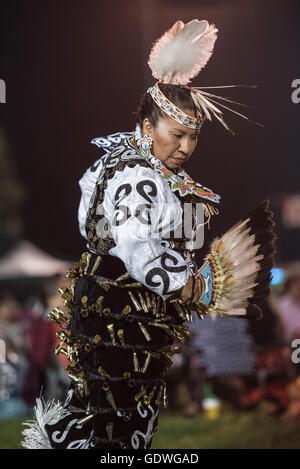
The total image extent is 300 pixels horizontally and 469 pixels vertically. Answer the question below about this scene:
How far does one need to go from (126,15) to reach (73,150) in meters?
1.23

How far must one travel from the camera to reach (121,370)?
120 inches

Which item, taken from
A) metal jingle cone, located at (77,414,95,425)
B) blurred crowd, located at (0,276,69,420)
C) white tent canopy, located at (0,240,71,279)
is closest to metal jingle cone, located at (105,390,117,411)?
metal jingle cone, located at (77,414,95,425)

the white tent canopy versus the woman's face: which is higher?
the woman's face

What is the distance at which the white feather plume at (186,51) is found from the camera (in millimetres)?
3193

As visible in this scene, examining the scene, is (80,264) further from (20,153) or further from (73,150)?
(20,153)

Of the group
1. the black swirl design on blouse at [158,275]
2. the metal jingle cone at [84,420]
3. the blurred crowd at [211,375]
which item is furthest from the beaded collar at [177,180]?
the blurred crowd at [211,375]

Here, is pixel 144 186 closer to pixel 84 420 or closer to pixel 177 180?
pixel 177 180

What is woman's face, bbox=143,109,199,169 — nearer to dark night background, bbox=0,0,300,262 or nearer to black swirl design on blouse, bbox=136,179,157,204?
black swirl design on blouse, bbox=136,179,157,204

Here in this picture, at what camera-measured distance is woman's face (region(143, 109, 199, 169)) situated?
3109 millimetres

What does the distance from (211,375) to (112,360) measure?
444 cm

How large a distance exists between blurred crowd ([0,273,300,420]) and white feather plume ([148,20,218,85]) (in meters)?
3.94

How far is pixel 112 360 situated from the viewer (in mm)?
3053

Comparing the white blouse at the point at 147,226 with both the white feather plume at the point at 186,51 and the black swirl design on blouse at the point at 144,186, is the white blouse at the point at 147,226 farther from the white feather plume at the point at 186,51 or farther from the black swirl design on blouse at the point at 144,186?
the white feather plume at the point at 186,51

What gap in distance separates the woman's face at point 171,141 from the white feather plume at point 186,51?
0.22 meters
